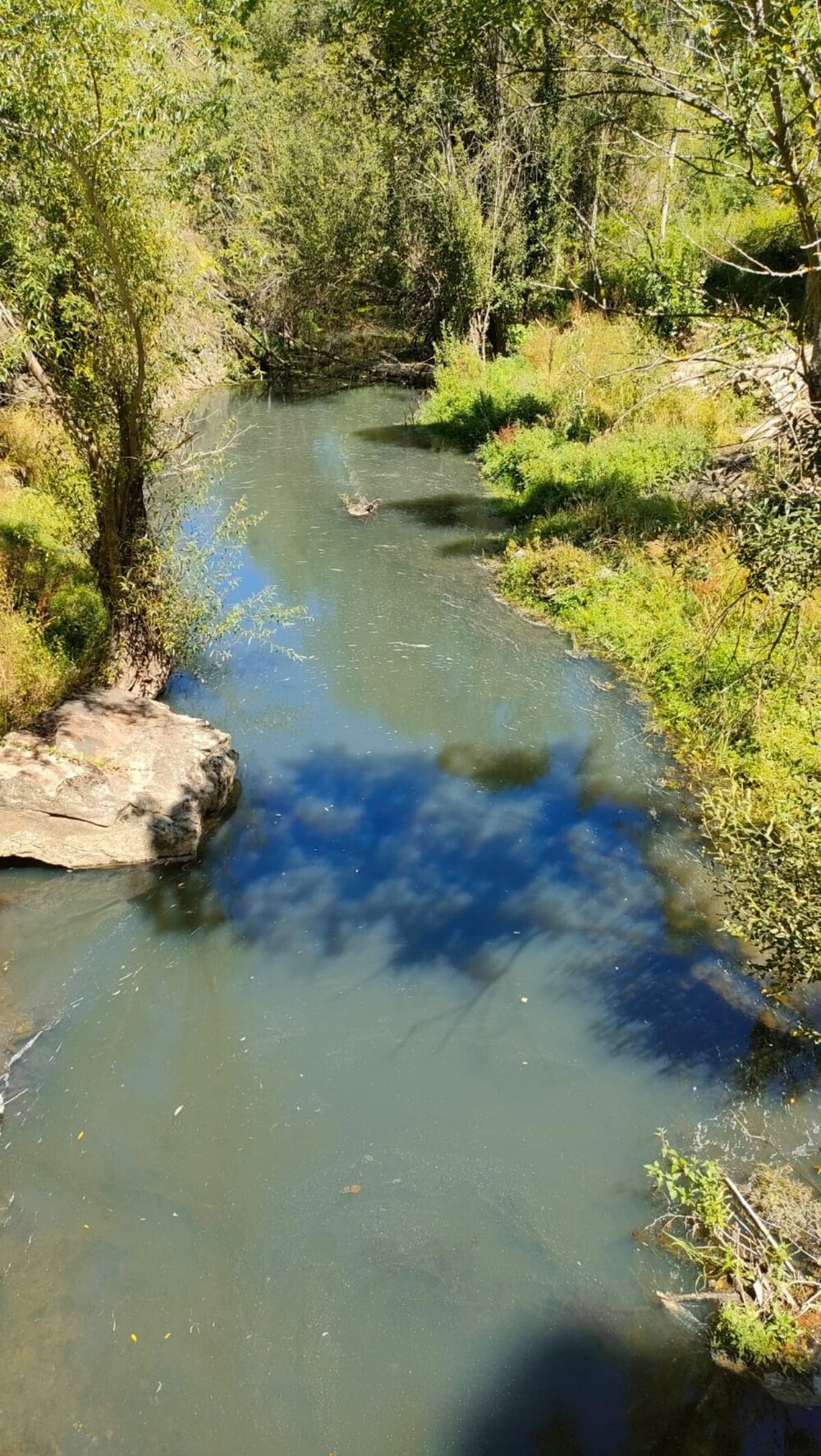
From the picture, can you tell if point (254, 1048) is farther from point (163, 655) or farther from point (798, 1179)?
point (163, 655)

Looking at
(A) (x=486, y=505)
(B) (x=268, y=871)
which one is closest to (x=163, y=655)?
(B) (x=268, y=871)

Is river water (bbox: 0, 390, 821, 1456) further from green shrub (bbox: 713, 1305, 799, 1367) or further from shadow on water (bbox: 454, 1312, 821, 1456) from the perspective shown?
green shrub (bbox: 713, 1305, 799, 1367)

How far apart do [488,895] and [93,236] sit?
6.85 m

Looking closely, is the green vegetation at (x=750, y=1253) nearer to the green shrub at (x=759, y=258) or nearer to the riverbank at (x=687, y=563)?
the riverbank at (x=687, y=563)

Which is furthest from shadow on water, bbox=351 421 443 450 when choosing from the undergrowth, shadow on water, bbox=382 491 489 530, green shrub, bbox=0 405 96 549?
green shrub, bbox=0 405 96 549

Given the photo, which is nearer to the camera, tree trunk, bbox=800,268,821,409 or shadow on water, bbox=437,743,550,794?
tree trunk, bbox=800,268,821,409

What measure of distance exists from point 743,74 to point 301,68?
100ft

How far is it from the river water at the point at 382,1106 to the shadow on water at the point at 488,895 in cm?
3

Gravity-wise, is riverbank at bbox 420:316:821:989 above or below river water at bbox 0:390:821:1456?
above

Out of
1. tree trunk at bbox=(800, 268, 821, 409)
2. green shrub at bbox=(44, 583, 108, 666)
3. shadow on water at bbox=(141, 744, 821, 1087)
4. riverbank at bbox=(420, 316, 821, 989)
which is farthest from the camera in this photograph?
green shrub at bbox=(44, 583, 108, 666)

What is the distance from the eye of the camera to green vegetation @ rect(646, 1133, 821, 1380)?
466 centimetres

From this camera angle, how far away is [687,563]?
11.6 meters

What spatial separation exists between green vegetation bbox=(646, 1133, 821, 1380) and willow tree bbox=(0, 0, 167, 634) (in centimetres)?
767

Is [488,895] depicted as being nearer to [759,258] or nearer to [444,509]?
[444,509]
